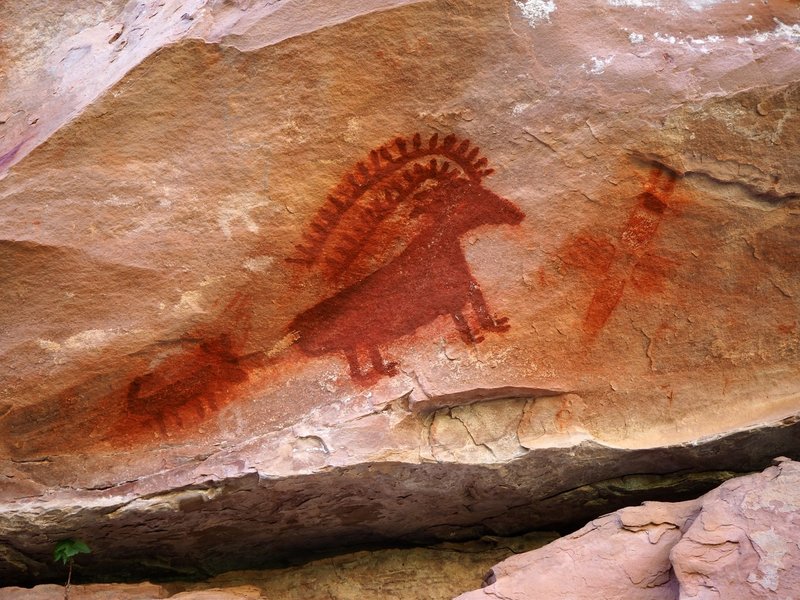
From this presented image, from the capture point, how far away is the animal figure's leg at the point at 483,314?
11.0 ft

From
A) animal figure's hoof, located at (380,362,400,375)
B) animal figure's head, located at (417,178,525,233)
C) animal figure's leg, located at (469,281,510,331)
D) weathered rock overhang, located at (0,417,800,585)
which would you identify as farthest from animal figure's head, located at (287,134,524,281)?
weathered rock overhang, located at (0,417,800,585)

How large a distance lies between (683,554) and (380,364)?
3.94 ft

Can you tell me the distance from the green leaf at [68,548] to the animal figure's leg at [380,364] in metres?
1.23

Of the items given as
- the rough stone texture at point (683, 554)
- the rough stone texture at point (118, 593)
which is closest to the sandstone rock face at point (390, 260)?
the rough stone texture at point (118, 593)

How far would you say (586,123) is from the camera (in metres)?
3.26

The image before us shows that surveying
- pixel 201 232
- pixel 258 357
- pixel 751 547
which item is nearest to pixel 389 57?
pixel 201 232

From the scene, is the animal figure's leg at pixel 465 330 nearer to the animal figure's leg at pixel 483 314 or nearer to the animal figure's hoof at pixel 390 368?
the animal figure's leg at pixel 483 314

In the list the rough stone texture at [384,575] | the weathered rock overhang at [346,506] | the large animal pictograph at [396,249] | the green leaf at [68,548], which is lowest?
the rough stone texture at [384,575]

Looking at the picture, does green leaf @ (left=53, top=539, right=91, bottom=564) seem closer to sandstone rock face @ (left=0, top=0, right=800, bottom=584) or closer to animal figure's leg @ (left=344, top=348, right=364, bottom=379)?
sandstone rock face @ (left=0, top=0, right=800, bottom=584)

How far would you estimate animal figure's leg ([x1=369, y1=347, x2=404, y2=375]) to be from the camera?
11.1 ft

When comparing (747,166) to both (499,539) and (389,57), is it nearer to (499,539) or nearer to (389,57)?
(389,57)

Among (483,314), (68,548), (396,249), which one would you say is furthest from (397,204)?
(68,548)

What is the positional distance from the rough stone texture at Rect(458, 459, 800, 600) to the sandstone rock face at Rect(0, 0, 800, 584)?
15.0 inches

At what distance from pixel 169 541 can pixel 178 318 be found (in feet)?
2.97
